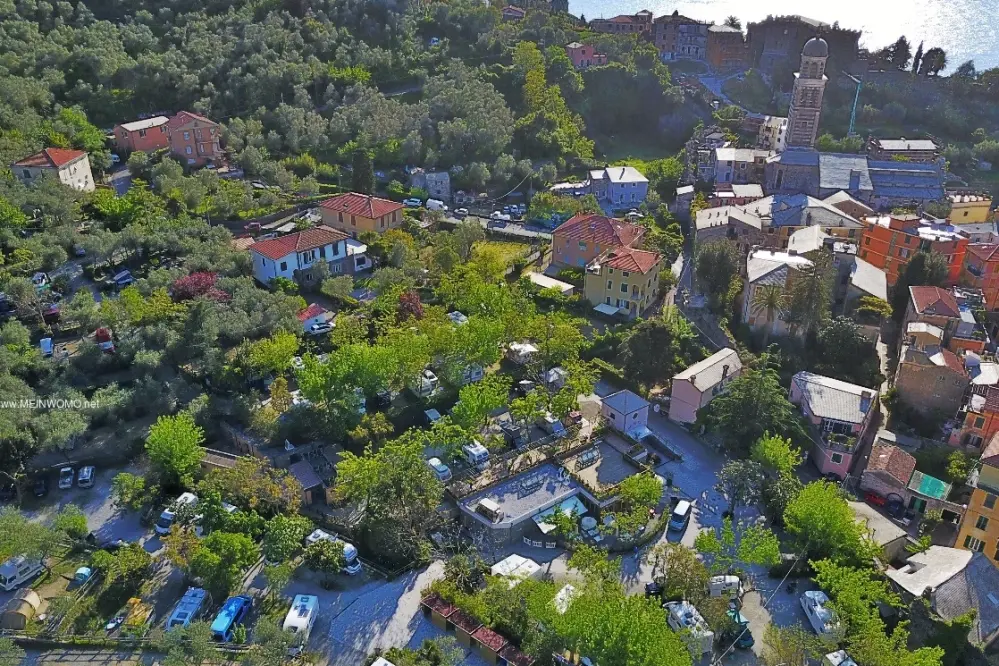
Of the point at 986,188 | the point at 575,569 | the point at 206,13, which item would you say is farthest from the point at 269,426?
the point at 986,188

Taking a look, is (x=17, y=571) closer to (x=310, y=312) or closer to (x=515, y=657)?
(x=310, y=312)

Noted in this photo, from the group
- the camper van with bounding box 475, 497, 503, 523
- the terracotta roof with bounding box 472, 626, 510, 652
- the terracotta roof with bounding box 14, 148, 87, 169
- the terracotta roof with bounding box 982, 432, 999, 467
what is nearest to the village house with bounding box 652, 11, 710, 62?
the terracotta roof with bounding box 14, 148, 87, 169

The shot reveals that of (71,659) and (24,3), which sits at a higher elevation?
(24,3)

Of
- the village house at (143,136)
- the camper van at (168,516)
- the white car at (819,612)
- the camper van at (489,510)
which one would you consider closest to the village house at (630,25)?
the village house at (143,136)

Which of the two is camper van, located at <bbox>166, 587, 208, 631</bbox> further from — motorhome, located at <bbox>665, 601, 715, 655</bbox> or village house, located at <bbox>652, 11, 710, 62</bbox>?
village house, located at <bbox>652, 11, 710, 62</bbox>

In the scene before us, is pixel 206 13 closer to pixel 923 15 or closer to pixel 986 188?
pixel 986 188
